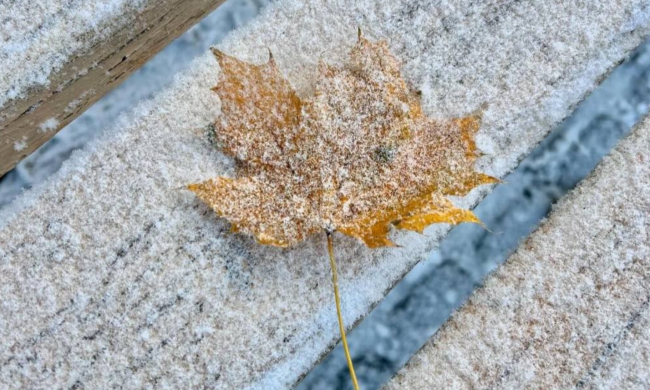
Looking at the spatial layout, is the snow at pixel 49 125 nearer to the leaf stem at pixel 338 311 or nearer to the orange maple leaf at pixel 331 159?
the orange maple leaf at pixel 331 159

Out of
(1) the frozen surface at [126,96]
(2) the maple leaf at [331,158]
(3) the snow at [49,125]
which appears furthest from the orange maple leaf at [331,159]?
(3) the snow at [49,125]

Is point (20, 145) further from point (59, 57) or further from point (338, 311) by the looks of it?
point (338, 311)

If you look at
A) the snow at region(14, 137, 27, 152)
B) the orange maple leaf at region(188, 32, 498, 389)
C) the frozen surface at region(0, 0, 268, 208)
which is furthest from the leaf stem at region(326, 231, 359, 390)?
the snow at region(14, 137, 27, 152)

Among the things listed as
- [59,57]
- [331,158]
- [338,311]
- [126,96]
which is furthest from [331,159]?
[59,57]

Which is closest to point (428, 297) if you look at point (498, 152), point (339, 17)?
point (498, 152)

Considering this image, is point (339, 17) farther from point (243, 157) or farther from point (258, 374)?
point (258, 374)
